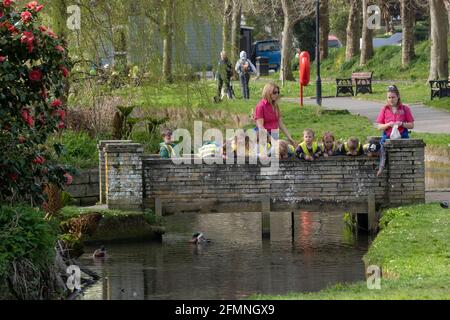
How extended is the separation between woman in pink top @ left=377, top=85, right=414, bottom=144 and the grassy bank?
1.44 m

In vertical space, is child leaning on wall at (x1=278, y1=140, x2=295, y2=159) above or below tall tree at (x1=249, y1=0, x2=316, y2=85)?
below

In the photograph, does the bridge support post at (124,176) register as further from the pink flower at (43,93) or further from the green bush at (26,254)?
the green bush at (26,254)

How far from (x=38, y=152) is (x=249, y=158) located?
6298 mm

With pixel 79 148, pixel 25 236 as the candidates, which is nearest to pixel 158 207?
pixel 79 148

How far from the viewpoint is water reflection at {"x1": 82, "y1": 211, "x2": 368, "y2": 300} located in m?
17.5

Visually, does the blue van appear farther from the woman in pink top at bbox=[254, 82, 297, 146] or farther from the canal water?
the woman in pink top at bbox=[254, 82, 297, 146]

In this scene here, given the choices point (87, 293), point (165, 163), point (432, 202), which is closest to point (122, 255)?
point (165, 163)

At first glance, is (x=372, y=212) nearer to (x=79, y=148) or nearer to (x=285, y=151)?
(x=285, y=151)

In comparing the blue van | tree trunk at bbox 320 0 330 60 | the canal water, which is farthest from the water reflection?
the blue van

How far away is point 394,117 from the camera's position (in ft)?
73.8

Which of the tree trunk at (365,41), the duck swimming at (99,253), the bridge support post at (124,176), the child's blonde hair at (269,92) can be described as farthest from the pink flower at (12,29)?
the tree trunk at (365,41)

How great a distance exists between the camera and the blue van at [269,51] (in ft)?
249

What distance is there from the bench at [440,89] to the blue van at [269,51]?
30.0 metres
